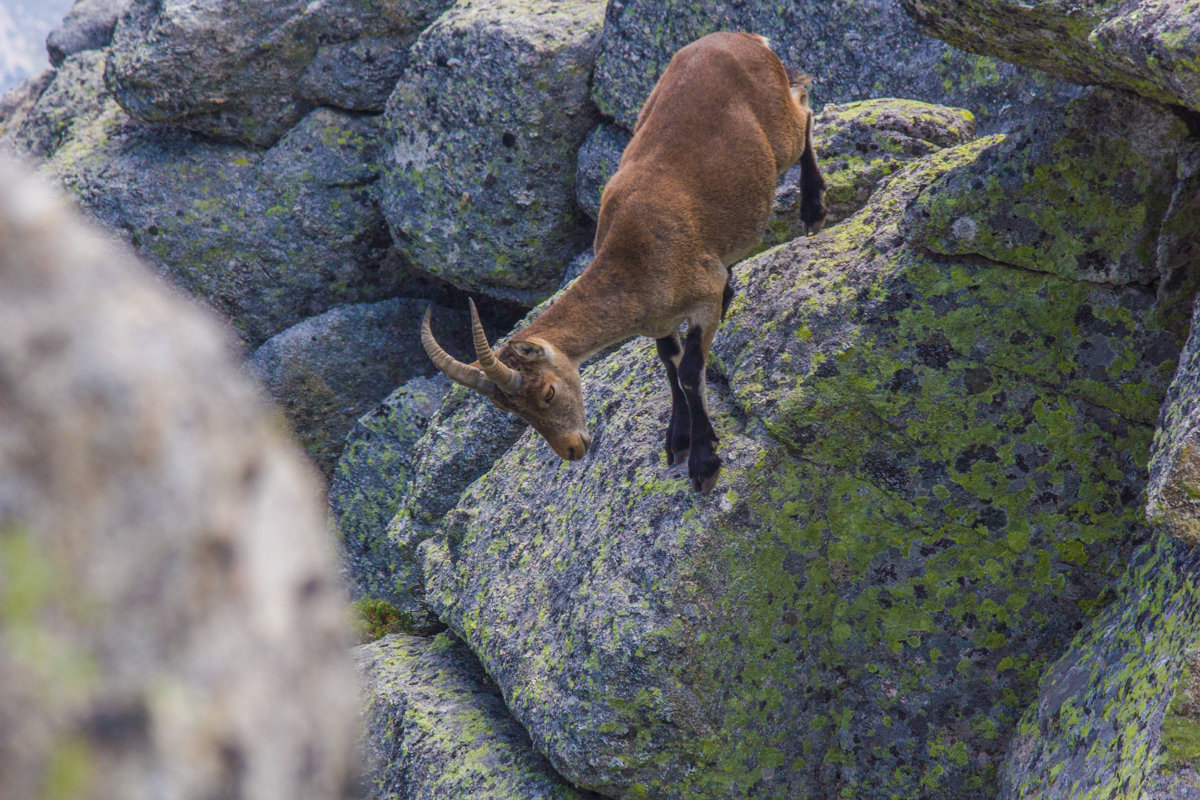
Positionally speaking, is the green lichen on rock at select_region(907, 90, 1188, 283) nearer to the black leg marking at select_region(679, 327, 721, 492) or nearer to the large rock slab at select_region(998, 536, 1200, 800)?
the black leg marking at select_region(679, 327, 721, 492)

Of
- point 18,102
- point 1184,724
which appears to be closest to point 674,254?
point 1184,724

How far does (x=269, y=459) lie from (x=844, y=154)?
27.4 ft

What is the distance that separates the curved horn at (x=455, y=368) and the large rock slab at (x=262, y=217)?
9.00m

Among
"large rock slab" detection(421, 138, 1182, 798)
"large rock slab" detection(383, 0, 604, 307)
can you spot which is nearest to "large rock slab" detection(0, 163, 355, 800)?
"large rock slab" detection(421, 138, 1182, 798)

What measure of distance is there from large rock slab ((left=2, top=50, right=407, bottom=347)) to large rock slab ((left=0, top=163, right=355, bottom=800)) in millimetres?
14389

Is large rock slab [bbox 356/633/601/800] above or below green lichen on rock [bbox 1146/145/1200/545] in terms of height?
below

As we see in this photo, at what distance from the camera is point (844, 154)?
29.4 feet

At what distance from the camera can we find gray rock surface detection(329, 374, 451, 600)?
12.5m

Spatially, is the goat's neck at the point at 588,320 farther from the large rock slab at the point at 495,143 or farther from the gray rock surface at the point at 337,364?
the gray rock surface at the point at 337,364

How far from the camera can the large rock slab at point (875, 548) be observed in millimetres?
6281

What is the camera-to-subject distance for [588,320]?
23.5ft

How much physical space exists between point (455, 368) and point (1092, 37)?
14.5 feet

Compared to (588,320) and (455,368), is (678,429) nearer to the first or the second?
(588,320)

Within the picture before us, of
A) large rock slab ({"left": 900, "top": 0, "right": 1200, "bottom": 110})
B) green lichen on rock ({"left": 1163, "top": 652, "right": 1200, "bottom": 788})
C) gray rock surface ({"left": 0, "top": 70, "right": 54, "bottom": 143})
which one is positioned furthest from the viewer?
gray rock surface ({"left": 0, "top": 70, "right": 54, "bottom": 143})
